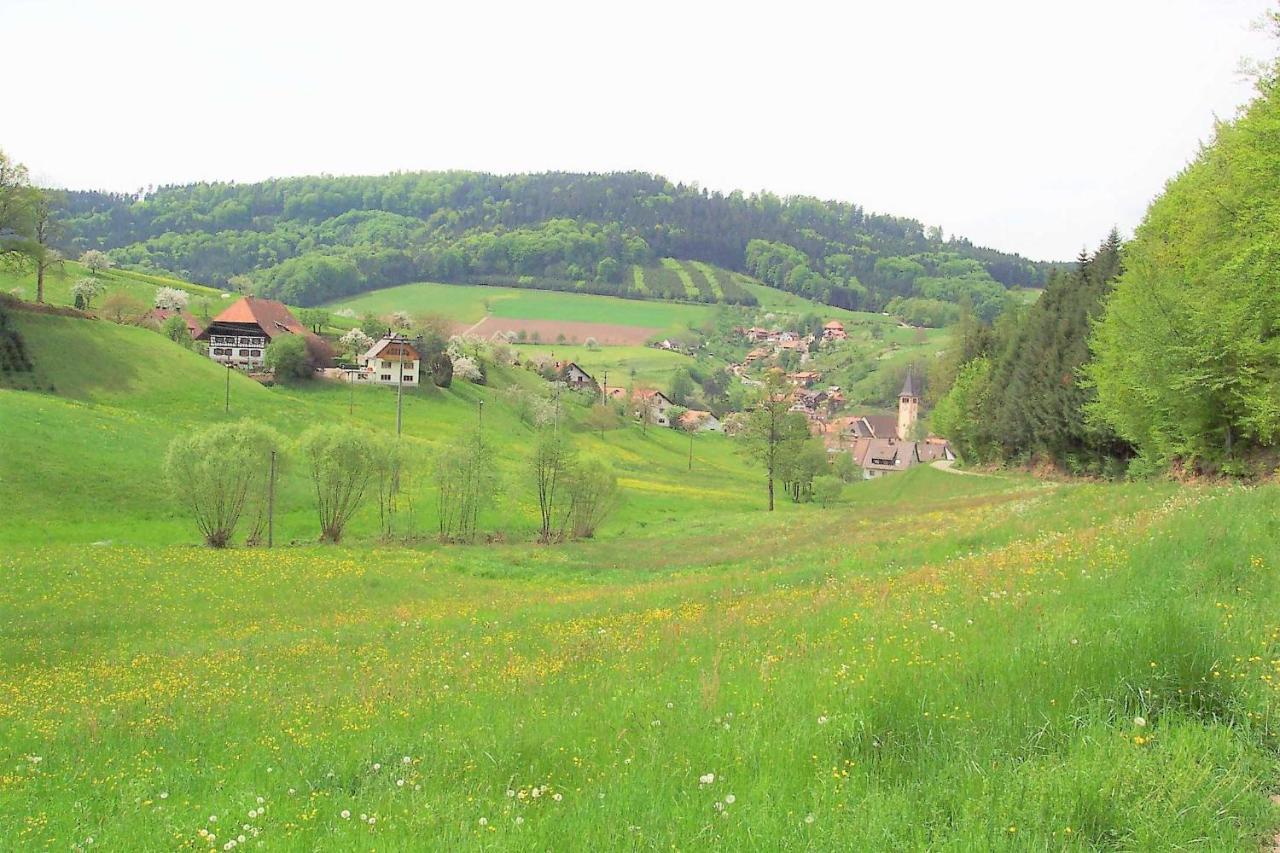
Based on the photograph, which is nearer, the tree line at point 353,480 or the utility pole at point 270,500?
the tree line at point 353,480

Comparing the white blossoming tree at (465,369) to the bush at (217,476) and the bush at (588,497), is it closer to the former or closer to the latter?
the bush at (588,497)

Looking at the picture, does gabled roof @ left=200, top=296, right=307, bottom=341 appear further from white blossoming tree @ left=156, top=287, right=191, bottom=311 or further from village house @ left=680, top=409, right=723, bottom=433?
village house @ left=680, top=409, right=723, bottom=433

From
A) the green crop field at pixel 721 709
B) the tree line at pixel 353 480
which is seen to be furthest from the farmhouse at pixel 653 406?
the green crop field at pixel 721 709

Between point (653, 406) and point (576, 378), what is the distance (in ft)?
58.5

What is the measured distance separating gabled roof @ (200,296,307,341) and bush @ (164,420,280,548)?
8287 cm

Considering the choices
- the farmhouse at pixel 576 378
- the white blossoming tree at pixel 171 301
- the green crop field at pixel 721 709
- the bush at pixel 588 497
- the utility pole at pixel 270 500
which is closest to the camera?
the green crop field at pixel 721 709

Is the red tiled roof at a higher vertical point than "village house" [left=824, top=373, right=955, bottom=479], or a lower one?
higher

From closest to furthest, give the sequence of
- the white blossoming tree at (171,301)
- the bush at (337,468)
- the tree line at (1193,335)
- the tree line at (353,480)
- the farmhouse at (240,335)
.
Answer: the tree line at (1193,335) < the tree line at (353,480) < the bush at (337,468) < the farmhouse at (240,335) < the white blossoming tree at (171,301)

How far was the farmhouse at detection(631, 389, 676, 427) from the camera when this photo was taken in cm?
14662

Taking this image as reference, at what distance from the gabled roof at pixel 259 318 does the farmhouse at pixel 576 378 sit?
4861 centimetres

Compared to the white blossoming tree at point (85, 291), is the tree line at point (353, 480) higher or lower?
lower

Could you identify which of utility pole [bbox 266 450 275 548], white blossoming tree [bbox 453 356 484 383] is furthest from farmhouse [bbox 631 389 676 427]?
utility pole [bbox 266 450 275 548]

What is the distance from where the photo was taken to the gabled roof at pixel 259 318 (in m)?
129

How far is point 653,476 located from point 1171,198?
65.4m
